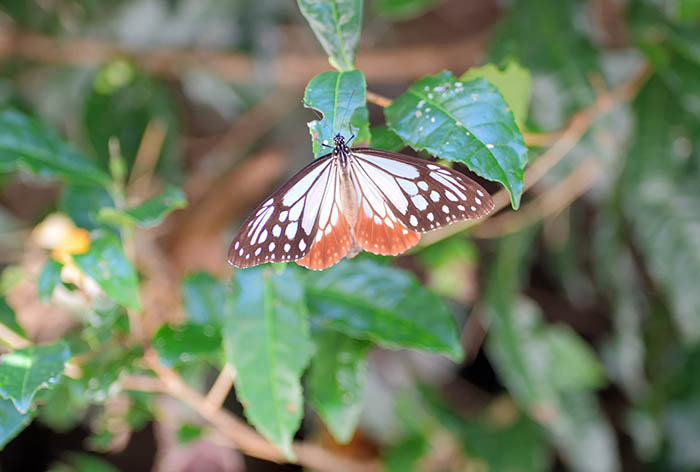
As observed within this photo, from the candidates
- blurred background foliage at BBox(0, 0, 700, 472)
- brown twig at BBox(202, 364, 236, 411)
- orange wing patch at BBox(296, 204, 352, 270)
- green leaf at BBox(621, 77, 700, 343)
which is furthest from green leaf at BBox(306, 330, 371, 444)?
green leaf at BBox(621, 77, 700, 343)

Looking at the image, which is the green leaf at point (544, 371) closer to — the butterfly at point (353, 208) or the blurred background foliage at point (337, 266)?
the blurred background foliage at point (337, 266)

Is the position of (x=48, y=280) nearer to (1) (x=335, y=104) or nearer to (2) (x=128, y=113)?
(1) (x=335, y=104)

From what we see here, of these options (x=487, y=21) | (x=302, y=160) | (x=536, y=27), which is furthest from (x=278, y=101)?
(x=536, y=27)

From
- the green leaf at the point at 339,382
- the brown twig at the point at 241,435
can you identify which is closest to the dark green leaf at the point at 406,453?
the brown twig at the point at 241,435

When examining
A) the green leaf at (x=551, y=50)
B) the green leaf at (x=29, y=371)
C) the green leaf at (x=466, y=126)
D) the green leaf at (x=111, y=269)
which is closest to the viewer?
the green leaf at (x=466, y=126)

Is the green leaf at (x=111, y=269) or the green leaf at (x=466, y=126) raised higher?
the green leaf at (x=466, y=126)

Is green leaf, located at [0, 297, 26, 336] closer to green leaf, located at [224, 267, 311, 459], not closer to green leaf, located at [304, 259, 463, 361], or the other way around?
green leaf, located at [224, 267, 311, 459]

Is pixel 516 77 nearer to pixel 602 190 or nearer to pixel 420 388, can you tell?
→ pixel 602 190
